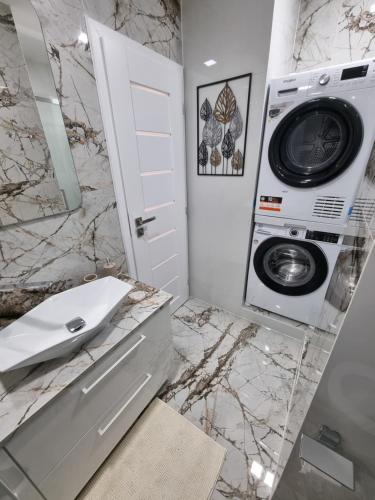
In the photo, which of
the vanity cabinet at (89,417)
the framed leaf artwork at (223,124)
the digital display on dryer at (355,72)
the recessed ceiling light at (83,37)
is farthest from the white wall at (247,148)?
the vanity cabinet at (89,417)

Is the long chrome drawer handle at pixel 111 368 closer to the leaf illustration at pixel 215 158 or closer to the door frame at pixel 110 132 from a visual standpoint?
the door frame at pixel 110 132

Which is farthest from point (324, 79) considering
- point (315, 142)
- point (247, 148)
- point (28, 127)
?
point (28, 127)

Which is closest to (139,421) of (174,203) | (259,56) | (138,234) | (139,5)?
(138,234)

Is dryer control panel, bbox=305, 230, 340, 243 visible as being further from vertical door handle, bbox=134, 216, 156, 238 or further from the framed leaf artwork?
vertical door handle, bbox=134, 216, 156, 238

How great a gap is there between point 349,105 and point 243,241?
1107 millimetres

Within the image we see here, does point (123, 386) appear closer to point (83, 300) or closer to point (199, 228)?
point (83, 300)

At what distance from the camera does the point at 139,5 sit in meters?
1.27

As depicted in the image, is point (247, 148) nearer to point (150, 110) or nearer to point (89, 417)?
point (150, 110)

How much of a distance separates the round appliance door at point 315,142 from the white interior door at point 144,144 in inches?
31.7

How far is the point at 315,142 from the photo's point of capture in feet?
4.79

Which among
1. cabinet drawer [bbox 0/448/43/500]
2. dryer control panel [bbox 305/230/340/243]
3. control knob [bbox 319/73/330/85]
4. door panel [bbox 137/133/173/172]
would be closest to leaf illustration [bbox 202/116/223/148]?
door panel [bbox 137/133/173/172]

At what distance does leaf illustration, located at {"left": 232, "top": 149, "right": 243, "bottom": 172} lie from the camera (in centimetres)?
163

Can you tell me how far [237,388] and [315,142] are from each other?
185 cm

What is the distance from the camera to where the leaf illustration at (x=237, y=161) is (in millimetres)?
1632
